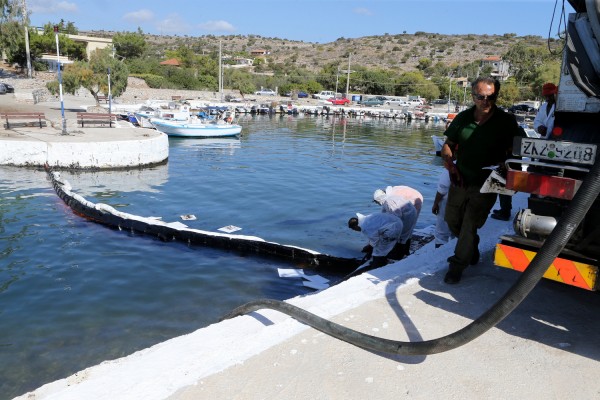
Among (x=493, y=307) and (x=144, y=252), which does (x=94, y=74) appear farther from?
(x=493, y=307)

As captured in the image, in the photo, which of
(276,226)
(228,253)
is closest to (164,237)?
(228,253)

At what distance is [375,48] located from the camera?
155 metres

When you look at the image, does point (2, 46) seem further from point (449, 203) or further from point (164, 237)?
point (449, 203)

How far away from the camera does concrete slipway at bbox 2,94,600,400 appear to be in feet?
11.0

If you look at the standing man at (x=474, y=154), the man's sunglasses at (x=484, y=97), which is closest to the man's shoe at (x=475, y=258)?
the standing man at (x=474, y=154)

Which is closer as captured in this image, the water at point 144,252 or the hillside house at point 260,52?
the water at point 144,252

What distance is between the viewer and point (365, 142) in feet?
113

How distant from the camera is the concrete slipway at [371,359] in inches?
132

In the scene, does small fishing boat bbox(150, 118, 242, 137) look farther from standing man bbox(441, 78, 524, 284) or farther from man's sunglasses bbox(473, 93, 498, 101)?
man's sunglasses bbox(473, 93, 498, 101)

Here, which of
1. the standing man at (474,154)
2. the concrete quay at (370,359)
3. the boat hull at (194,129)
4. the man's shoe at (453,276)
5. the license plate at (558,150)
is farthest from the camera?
the boat hull at (194,129)

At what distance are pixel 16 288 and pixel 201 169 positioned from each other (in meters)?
13.4

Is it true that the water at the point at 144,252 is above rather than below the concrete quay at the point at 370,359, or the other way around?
below

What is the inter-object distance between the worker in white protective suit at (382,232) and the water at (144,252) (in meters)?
1.36

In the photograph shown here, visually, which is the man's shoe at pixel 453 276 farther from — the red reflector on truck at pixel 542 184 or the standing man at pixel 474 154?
the red reflector on truck at pixel 542 184
